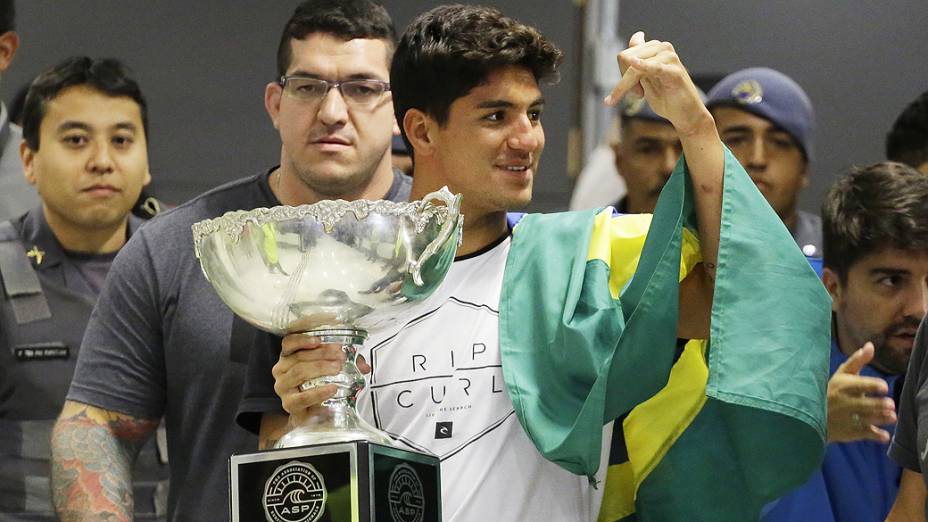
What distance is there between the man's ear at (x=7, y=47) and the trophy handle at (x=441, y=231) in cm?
220

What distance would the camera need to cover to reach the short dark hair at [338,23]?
9.17ft

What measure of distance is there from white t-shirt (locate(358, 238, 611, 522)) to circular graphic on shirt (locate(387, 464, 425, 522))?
12 centimetres

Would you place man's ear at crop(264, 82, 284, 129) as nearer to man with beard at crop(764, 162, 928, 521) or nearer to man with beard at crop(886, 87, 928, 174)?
man with beard at crop(764, 162, 928, 521)

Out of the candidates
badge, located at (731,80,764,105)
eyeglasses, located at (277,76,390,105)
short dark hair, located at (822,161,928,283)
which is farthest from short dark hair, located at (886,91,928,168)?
eyeglasses, located at (277,76,390,105)

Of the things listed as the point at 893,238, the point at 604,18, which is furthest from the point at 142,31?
the point at 893,238

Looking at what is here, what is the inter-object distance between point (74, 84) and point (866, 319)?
5.74ft

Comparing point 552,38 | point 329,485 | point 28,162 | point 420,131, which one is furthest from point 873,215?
point 28,162

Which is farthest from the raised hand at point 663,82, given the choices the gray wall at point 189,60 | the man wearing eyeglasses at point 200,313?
the gray wall at point 189,60

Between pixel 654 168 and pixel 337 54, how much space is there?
88cm

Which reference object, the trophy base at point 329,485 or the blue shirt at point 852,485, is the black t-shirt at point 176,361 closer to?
the trophy base at point 329,485

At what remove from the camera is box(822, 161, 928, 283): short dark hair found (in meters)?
2.54

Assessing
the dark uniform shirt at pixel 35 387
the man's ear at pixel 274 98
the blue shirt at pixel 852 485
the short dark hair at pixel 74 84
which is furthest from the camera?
the short dark hair at pixel 74 84

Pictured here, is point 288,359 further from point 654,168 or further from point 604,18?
point 604,18

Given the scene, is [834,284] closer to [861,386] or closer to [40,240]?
[861,386]
